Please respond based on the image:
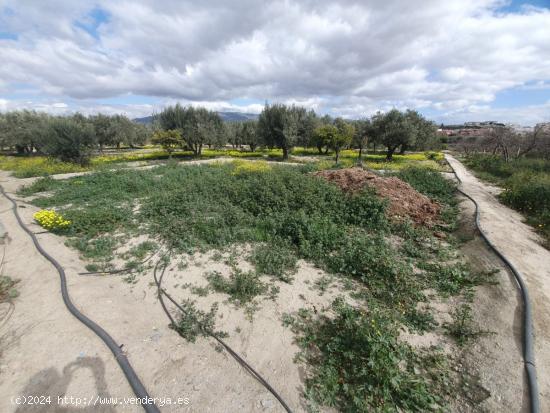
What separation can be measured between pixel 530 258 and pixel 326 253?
4842 mm

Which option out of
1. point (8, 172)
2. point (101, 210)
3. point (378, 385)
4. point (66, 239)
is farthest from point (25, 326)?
point (8, 172)

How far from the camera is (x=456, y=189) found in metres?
11.3

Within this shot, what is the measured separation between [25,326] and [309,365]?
4.27 m

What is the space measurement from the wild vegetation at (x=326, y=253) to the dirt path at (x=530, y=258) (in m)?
0.90

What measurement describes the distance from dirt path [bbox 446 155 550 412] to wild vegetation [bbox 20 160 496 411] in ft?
2.97

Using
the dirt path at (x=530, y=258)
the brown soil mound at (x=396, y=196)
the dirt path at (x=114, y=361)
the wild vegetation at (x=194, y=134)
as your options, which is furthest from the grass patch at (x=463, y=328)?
the wild vegetation at (x=194, y=134)

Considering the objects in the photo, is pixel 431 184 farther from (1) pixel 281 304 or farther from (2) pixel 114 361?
(2) pixel 114 361

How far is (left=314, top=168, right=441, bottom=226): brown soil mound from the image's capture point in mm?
7816

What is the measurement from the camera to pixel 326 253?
19.4ft

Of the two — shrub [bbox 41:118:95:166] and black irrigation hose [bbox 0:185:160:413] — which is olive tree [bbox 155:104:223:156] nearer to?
shrub [bbox 41:118:95:166]

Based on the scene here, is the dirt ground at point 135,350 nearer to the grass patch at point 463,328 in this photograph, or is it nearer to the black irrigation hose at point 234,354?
the black irrigation hose at point 234,354

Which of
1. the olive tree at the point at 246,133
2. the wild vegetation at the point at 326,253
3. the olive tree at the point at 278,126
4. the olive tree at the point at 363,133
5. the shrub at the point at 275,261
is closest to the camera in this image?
the wild vegetation at the point at 326,253

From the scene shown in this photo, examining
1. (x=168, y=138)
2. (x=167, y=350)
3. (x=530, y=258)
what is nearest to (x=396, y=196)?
(x=530, y=258)

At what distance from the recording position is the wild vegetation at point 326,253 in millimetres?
3014
